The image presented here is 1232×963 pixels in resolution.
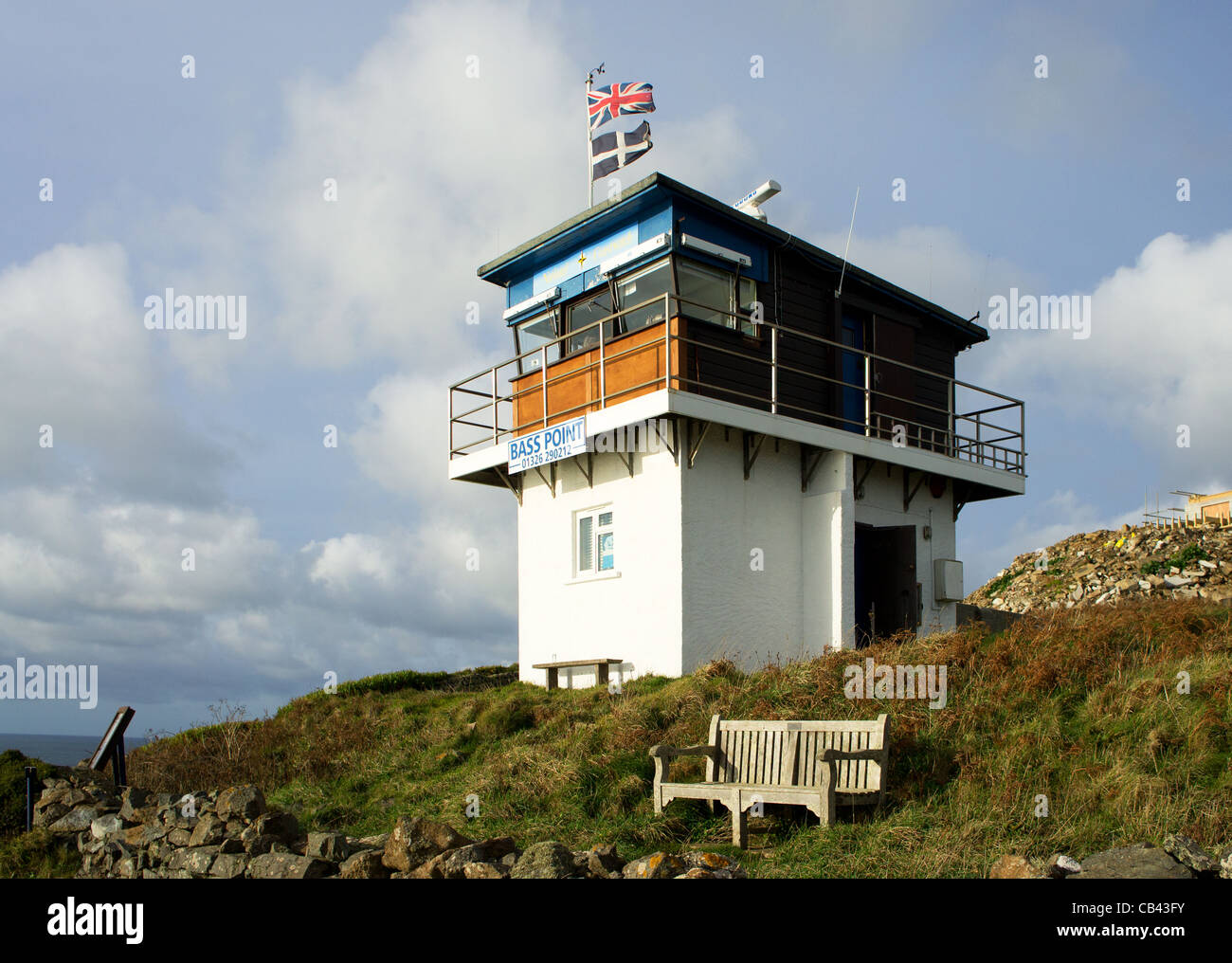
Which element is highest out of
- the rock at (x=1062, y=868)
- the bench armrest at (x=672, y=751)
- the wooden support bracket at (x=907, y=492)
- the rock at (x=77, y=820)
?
the wooden support bracket at (x=907, y=492)

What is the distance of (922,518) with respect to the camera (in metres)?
20.5

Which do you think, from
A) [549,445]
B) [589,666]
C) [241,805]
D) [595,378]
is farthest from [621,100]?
[241,805]

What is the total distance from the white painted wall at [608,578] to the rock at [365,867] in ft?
26.7

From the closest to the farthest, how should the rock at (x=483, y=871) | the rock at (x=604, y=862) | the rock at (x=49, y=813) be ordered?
the rock at (x=483, y=871) → the rock at (x=604, y=862) → the rock at (x=49, y=813)

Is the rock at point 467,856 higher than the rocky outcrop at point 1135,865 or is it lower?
lower

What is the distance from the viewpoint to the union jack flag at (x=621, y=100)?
1850cm

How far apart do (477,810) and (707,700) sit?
327 centimetres

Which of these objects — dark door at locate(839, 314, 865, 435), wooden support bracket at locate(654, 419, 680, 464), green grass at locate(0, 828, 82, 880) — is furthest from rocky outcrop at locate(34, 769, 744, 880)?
dark door at locate(839, 314, 865, 435)

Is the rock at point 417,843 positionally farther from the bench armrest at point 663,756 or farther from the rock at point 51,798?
the rock at point 51,798

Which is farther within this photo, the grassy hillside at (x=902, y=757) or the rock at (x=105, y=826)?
the rock at (x=105, y=826)

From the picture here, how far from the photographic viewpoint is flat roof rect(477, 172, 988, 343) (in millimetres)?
16875

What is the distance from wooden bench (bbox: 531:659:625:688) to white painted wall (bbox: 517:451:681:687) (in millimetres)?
153

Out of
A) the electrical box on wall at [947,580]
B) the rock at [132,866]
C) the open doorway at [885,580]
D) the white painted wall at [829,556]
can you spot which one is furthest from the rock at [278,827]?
the electrical box on wall at [947,580]
